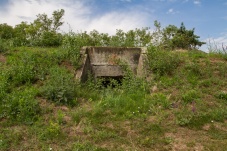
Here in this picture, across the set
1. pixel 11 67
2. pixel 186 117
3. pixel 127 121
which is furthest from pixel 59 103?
pixel 186 117

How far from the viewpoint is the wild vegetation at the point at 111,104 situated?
17.4 feet

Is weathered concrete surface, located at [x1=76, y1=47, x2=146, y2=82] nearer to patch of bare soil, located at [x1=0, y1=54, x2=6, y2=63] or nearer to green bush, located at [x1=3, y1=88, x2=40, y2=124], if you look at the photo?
patch of bare soil, located at [x1=0, y1=54, x2=6, y2=63]

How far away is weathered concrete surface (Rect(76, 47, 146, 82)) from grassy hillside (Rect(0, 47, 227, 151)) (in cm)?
67

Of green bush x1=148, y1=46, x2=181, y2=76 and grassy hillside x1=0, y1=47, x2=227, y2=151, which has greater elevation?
green bush x1=148, y1=46, x2=181, y2=76

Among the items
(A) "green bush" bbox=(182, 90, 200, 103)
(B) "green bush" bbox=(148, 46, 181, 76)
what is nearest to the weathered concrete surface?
(B) "green bush" bbox=(148, 46, 181, 76)

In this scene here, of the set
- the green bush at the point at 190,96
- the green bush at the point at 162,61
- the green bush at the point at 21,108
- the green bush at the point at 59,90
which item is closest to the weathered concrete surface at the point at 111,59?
the green bush at the point at 162,61

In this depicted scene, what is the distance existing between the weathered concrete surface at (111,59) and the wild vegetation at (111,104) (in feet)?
1.80

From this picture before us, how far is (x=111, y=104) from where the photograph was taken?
668 cm

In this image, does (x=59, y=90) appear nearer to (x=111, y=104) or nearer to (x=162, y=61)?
(x=111, y=104)

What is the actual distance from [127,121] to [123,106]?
0.66m

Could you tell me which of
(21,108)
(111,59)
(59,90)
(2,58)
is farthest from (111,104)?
(2,58)

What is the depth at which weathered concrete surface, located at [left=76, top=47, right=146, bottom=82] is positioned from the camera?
31.8ft

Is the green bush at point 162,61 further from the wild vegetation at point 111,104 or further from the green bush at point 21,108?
the green bush at point 21,108

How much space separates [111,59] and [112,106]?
348 centimetres
